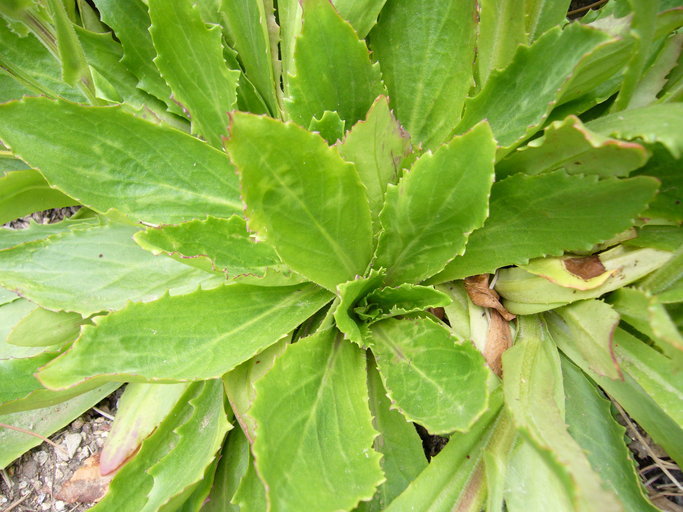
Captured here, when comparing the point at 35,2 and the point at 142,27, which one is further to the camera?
the point at 142,27

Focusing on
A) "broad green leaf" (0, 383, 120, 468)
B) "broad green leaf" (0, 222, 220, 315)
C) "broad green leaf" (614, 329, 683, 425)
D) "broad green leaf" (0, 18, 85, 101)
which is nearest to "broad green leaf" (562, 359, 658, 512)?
"broad green leaf" (614, 329, 683, 425)

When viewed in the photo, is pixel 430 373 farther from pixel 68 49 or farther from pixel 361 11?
pixel 68 49

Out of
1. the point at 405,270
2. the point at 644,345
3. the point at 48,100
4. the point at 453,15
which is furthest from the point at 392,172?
the point at 48,100

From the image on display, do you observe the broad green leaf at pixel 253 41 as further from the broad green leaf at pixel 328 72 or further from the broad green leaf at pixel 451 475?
the broad green leaf at pixel 451 475

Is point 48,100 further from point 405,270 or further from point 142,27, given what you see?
point 405,270

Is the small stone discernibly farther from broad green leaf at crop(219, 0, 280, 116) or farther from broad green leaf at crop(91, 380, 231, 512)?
broad green leaf at crop(219, 0, 280, 116)

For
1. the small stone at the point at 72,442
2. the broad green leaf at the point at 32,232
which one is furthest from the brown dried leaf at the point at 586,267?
the small stone at the point at 72,442

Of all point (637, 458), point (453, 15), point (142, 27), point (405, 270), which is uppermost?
point (453, 15)
